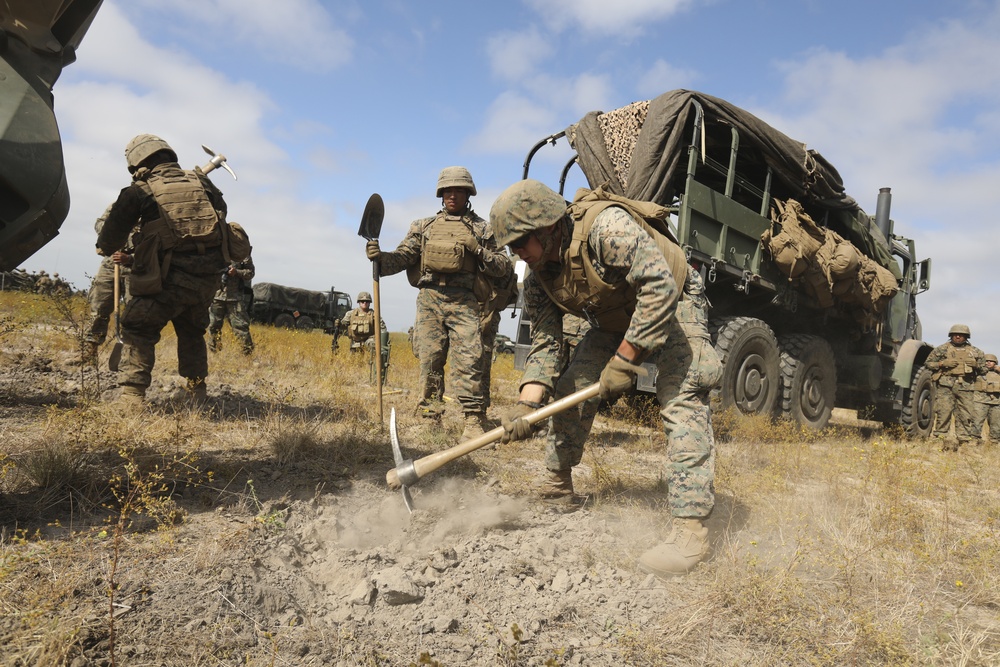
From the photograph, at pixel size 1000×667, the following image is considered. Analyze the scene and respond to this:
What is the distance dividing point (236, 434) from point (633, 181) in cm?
394

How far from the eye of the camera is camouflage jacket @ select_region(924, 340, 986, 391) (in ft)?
30.6

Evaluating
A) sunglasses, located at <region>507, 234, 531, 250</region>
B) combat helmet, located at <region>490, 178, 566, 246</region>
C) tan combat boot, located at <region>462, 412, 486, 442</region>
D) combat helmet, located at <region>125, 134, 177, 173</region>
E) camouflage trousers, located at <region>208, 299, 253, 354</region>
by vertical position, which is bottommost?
tan combat boot, located at <region>462, 412, 486, 442</region>

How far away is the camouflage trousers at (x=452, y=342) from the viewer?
5.16m

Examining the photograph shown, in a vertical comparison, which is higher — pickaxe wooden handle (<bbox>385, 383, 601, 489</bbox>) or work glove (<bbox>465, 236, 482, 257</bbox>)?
work glove (<bbox>465, 236, 482, 257</bbox>)

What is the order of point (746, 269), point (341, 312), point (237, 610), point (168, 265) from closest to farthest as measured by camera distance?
point (237, 610) → point (168, 265) → point (746, 269) → point (341, 312)

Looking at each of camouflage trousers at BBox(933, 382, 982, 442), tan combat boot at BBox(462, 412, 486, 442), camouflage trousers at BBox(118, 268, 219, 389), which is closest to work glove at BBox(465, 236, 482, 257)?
tan combat boot at BBox(462, 412, 486, 442)

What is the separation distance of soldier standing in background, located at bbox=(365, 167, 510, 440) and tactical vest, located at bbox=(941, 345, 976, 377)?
25.5ft

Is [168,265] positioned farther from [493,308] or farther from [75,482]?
[493,308]

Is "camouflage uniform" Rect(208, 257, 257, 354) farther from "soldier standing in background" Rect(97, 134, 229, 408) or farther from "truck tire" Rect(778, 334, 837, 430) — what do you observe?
"truck tire" Rect(778, 334, 837, 430)

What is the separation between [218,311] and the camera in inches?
376

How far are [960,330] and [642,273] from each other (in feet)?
30.7

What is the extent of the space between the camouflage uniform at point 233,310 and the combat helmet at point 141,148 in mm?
4684

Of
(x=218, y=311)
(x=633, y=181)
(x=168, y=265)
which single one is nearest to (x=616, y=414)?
(x=633, y=181)

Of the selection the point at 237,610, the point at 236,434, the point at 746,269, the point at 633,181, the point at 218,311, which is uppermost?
the point at 633,181
